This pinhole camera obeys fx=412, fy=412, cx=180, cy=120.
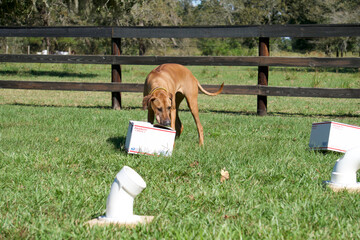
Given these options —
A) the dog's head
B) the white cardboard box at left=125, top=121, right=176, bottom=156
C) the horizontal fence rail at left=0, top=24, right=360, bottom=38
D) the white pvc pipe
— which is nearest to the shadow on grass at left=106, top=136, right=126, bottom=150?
the white cardboard box at left=125, top=121, right=176, bottom=156

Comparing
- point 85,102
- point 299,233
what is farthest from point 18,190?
point 85,102

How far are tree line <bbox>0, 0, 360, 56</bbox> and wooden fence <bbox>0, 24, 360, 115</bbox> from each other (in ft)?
27.2

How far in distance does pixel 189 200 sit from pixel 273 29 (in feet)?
20.9

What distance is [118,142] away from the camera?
17.8 ft

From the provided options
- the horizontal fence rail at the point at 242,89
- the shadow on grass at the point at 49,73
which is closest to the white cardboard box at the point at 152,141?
the horizontal fence rail at the point at 242,89

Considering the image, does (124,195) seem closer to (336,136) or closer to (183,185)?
(183,185)

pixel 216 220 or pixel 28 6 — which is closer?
pixel 216 220

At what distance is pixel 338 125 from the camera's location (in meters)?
4.75

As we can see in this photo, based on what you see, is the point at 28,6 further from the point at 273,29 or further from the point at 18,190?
the point at 18,190

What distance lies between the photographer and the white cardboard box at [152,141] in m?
4.44

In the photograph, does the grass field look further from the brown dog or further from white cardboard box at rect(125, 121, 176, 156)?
the brown dog

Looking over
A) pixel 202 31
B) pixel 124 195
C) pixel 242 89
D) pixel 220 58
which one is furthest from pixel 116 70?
pixel 124 195

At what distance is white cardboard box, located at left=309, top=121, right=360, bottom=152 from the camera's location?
472 cm

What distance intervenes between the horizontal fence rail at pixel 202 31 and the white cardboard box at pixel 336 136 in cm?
392
